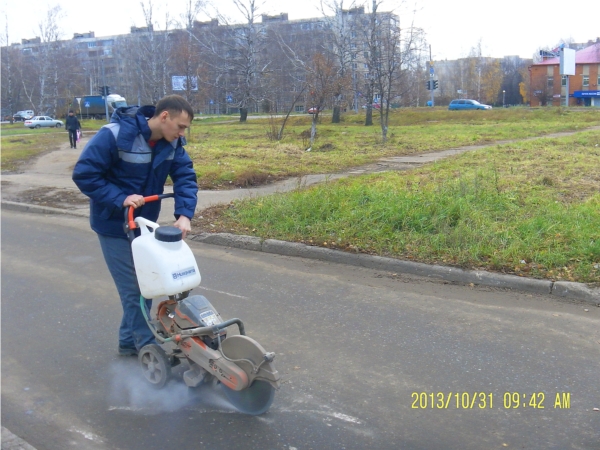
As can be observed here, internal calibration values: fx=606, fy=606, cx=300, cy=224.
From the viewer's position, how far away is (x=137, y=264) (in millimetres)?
3738

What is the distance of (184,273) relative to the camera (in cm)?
370

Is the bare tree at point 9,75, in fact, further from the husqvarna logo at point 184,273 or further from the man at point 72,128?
the husqvarna logo at point 184,273

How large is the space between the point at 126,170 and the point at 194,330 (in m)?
1.18

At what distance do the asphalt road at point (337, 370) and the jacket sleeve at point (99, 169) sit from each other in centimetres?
131

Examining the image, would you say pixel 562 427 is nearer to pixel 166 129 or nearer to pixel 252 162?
pixel 166 129

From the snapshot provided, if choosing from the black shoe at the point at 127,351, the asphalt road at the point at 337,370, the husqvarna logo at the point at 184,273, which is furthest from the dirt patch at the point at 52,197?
the husqvarna logo at the point at 184,273

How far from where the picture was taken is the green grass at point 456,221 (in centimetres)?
659

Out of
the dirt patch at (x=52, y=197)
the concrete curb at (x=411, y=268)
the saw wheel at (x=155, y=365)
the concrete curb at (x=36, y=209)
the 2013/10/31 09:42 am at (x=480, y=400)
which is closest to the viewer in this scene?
the 2013/10/31 09:42 am at (x=480, y=400)

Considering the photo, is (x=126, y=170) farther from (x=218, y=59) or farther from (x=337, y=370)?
(x=218, y=59)

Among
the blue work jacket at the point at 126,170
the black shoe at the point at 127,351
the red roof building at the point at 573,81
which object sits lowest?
the black shoe at the point at 127,351

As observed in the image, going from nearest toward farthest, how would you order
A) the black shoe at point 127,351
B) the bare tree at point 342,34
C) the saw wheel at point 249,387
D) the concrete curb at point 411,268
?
the saw wheel at point 249,387
the black shoe at point 127,351
the concrete curb at point 411,268
the bare tree at point 342,34

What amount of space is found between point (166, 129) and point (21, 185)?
11.9 metres

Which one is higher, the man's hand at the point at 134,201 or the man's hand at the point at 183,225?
the man's hand at the point at 134,201

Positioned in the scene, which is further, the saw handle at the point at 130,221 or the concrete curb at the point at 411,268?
the concrete curb at the point at 411,268
